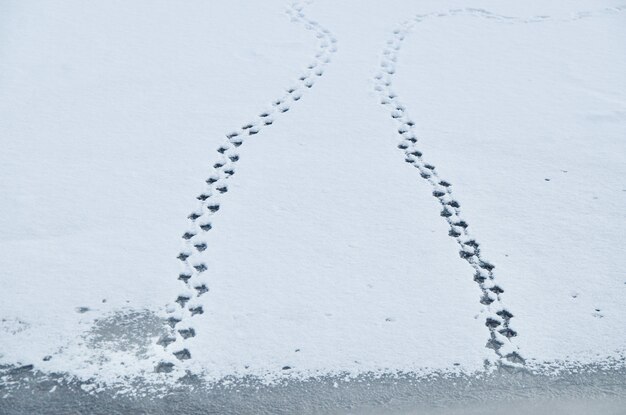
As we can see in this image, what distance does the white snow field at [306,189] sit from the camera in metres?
2.17

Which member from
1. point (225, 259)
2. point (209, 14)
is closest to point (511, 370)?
point (225, 259)

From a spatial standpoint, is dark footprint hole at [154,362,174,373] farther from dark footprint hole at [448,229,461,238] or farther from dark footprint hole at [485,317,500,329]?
dark footprint hole at [448,229,461,238]

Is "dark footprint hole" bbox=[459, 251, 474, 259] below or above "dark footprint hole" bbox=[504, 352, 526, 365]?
above

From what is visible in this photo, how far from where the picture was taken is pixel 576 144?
3.03 m

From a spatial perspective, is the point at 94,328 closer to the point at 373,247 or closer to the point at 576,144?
the point at 373,247

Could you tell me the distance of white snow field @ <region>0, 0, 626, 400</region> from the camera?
2172mm

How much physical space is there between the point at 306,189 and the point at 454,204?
0.54m

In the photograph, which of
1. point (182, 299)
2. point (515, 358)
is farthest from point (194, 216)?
point (515, 358)

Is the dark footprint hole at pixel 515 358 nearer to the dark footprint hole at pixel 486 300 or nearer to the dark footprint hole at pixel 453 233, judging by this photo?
the dark footprint hole at pixel 486 300

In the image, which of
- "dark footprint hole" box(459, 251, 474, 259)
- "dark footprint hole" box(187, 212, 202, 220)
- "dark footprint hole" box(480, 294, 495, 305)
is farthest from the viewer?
"dark footprint hole" box(187, 212, 202, 220)

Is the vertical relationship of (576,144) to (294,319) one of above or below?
above

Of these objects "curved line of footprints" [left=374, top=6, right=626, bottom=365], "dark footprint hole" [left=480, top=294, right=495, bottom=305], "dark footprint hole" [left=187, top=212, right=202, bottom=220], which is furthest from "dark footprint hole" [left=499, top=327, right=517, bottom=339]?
"dark footprint hole" [left=187, top=212, right=202, bottom=220]

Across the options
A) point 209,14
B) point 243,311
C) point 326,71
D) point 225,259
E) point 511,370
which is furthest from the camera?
point 209,14

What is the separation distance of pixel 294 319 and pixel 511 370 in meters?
0.63
